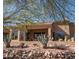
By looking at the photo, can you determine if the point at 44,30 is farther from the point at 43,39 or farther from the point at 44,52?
the point at 44,52

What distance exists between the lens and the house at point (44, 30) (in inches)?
124

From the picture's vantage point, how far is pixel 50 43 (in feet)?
10.4

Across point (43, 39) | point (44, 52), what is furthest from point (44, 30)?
point (44, 52)

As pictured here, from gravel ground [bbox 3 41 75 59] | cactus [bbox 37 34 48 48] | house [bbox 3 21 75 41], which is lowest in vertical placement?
gravel ground [bbox 3 41 75 59]

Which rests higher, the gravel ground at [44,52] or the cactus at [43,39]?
the cactus at [43,39]

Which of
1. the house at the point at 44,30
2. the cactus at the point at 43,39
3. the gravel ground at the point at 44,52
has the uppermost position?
the house at the point at 44,30

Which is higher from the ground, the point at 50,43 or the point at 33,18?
the point at 33,18

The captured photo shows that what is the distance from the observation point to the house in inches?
124

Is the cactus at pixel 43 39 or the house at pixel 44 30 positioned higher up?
the house at pixel 44 30

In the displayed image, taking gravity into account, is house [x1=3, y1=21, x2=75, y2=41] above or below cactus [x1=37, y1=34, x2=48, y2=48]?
above

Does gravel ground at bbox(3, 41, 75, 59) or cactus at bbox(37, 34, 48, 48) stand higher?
cactus at bbox(37, 34, 48, 48)
